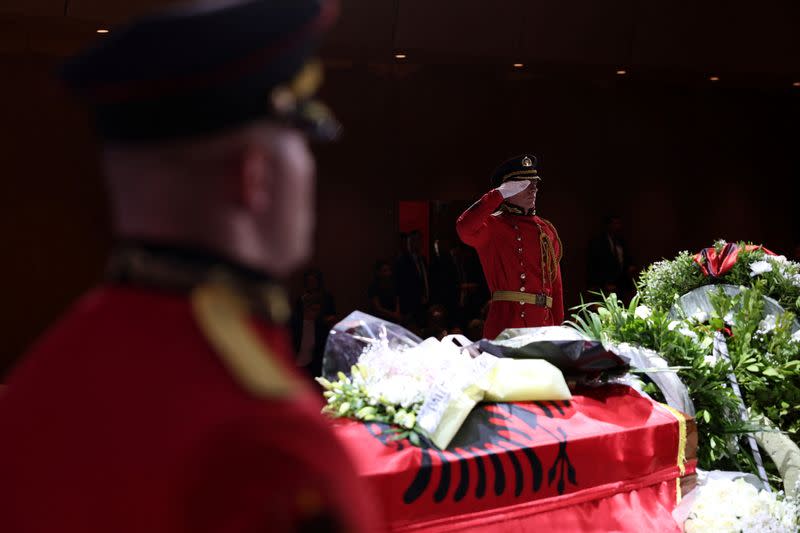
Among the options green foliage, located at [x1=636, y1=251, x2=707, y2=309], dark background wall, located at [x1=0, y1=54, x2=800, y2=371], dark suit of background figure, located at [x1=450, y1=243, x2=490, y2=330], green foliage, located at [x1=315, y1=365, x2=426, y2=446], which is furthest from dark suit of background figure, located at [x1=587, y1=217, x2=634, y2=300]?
green foliage, located at [x1=315, y1=365, x2=426, y2=446]

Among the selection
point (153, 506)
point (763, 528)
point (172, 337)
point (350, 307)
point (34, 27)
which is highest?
point (34, 27)

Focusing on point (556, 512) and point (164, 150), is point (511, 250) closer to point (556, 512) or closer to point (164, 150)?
point (556, 512)

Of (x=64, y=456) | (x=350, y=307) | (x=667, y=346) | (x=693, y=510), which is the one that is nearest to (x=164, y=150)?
(x=64, y=456)

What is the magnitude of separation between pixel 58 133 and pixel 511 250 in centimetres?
384

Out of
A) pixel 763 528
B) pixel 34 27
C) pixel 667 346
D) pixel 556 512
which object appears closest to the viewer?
pixel 556 512

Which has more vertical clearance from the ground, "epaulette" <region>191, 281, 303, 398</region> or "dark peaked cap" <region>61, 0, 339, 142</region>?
"dark peaked cap" <region>61, 0, 339, 142</region>

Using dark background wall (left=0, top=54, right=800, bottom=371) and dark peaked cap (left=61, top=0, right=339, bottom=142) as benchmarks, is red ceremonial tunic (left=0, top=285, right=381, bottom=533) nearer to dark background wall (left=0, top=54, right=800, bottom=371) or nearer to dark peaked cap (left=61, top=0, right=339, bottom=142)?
dark peaked cap (left=61, top=0, right=339, bottom=142)

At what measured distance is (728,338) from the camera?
268 centimetres

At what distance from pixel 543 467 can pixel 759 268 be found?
1341 millimetres

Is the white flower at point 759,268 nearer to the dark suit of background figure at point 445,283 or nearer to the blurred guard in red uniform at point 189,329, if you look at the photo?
the blurred guard in red uniform at point 189,329

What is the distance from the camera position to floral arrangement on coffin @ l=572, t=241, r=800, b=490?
243 cm

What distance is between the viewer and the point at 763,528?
2.10 metres

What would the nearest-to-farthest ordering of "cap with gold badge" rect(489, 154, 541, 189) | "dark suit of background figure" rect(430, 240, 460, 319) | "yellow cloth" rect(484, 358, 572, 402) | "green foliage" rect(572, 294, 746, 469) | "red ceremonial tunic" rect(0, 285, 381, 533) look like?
"red ceremonial tunic" rect(0, 285, 381, 533) < "yellow cloth" rect(484, 358, 572, 402) < "green foliage" rect(572, 294, 746, 469) < "cap with gold badge" rect(489, 154, 541, 189) < "dark suit of background figure" rect(430, 240, 460, 319)

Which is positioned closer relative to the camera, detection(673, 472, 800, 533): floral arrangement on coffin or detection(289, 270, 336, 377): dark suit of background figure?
detection(673, 472, 800, 533): floral arrangement on coffin
